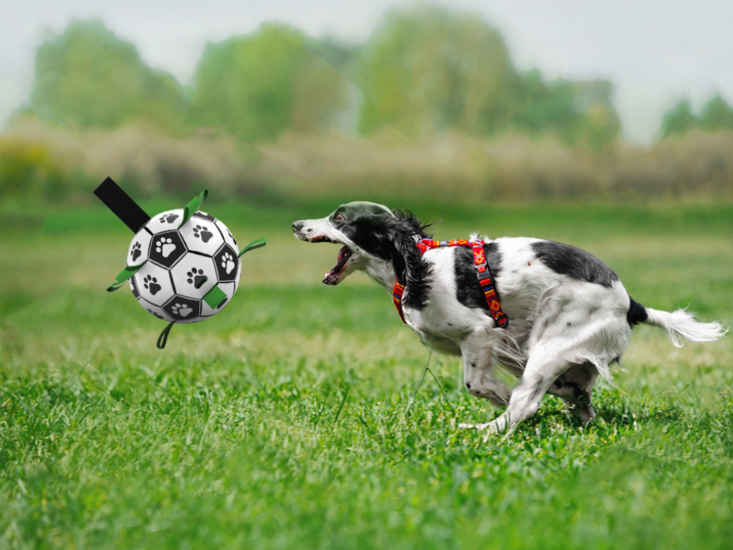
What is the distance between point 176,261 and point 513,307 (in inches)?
73.9

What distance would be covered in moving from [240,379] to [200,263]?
1.58 m

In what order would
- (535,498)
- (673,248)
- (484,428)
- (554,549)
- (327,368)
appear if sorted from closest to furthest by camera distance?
(554,549)
(535,498)
(484,428)
(327,368)
(673,248)

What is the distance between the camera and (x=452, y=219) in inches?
885

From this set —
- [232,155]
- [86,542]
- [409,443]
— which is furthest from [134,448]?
[232,155]

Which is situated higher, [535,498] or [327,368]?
[535,498]

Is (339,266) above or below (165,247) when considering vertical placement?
below

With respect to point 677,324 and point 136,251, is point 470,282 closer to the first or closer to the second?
point 677,324

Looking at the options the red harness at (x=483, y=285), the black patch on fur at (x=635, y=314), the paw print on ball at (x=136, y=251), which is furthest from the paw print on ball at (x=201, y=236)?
the black patch on fur at (x=635, y=314)

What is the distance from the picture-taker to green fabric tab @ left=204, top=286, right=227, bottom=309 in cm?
405

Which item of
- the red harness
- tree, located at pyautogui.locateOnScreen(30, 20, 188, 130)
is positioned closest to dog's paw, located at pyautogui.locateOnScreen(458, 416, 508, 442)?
the red harness

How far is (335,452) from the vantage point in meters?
3.54

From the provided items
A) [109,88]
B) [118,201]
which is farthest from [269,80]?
[118,201]

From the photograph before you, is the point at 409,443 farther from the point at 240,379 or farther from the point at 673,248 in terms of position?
the point at 673,248

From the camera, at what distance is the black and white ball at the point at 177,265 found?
13.0 ft
